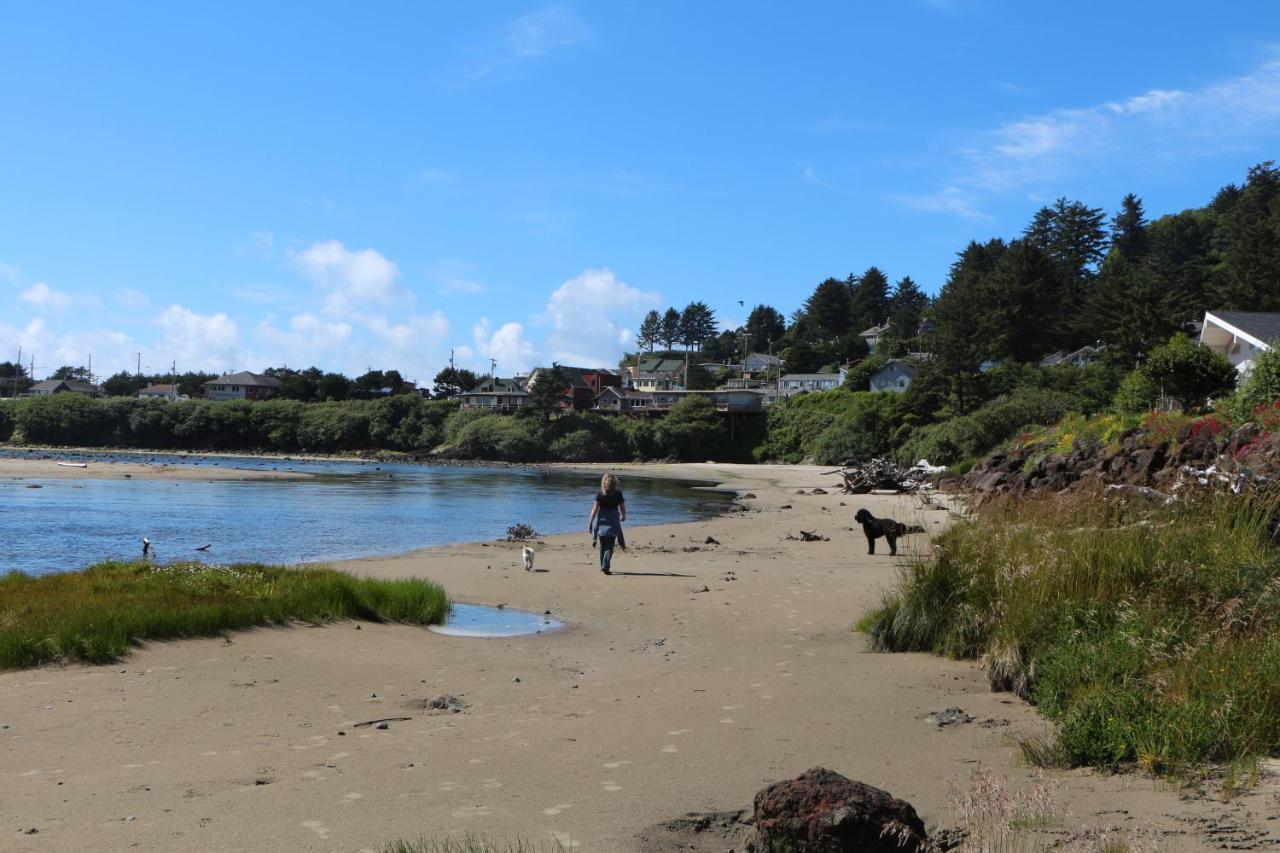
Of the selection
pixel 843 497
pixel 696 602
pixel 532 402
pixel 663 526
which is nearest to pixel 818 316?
pixel 532 402

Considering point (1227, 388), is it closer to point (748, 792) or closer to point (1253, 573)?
point (1253, 573)

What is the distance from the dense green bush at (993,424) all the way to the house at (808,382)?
57.7 metres

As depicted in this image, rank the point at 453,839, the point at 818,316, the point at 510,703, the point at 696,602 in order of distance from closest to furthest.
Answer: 1. the point at 453,839
2. the point at 510,703
3. the point at 696,602
4. the point at 818,316

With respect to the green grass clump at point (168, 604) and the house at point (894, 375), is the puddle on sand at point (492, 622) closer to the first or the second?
the green grass clump at point (168, 604)

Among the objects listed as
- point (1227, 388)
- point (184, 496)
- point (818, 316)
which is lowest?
point (184, 496)

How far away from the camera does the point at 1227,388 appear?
36281 millimetres

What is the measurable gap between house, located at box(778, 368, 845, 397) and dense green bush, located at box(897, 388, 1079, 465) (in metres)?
57.7

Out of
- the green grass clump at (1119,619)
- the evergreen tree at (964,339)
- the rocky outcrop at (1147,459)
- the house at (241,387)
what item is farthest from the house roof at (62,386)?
the green grass clump at (1119,619)

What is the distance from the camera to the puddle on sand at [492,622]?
1280 centimetres

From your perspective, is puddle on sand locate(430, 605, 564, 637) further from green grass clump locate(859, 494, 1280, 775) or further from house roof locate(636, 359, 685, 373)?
house roof locate(636, 359, 685, 373)

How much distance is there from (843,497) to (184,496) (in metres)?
31.6

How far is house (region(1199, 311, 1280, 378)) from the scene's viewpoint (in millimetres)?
39406

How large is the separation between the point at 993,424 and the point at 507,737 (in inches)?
2300

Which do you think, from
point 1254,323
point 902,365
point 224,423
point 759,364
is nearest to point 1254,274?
point 1254,323
